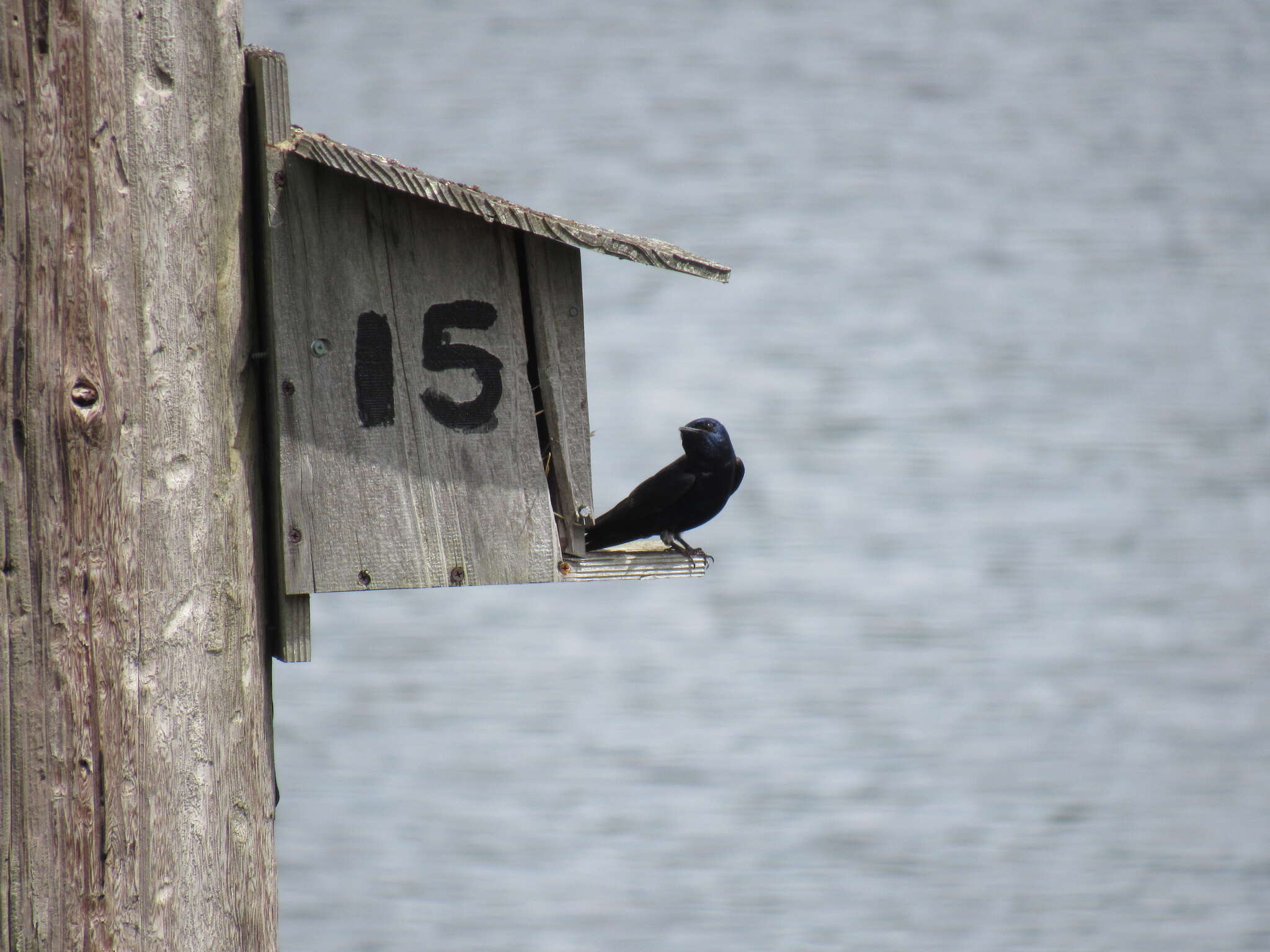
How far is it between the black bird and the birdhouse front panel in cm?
43

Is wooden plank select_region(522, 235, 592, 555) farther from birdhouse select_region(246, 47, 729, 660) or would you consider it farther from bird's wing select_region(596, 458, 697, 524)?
bird's wing select_region(596, 458, 697, 524)

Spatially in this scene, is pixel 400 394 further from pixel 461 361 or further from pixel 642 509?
pixel 642 509

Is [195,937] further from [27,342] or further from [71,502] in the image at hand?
[27,342]

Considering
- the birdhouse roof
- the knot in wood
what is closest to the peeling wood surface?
the birdhouse roof

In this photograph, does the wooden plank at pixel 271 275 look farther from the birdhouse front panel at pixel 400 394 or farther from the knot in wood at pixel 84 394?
the knot in wood at pixel 84 394

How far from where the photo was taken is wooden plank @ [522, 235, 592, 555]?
249cm

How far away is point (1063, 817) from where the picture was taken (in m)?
5.52

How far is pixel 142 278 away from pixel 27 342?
0.21m

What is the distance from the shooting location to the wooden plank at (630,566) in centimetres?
252

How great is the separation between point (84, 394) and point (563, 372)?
97cm

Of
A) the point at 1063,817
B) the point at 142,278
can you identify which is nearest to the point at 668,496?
the point at 142,278

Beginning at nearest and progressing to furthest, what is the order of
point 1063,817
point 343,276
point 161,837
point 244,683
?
1. point 161,837
2. point 244,683
3. point 343,276
4. point 1063,817

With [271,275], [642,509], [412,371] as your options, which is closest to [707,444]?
[642,509]

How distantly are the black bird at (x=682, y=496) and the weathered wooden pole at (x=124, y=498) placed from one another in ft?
3.36
